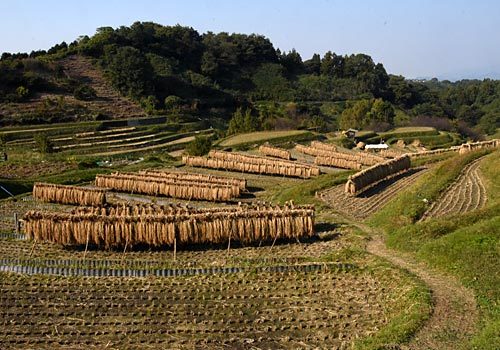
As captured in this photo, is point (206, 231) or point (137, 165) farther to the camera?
point (137, 165)

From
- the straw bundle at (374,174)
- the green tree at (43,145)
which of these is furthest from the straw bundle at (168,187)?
the green tree at (43,145)

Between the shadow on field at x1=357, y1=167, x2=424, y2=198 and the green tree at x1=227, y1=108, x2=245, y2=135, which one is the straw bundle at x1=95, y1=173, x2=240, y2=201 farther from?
the green tree at x1=227, y1=108, x2=245, y2=135

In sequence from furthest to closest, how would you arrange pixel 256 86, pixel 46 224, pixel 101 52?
pixel 256 86
pixel 101 52
pixel 46 224

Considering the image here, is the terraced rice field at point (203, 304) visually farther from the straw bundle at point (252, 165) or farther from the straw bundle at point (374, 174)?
the straw bundle at point (252, 165)

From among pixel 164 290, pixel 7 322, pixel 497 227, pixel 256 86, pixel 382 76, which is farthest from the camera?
pixel 382 76

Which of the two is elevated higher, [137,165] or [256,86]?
[256,86]

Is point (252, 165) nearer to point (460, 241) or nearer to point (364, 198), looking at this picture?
point (364, 198)

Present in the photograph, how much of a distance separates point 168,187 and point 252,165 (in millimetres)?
8736

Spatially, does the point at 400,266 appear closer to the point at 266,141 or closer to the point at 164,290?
the point at 164,290

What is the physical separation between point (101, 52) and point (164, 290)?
7154 cm

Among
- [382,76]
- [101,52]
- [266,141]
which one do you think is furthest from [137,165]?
[382,76]

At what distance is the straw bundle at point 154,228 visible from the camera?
1798cm

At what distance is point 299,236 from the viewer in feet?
62.0

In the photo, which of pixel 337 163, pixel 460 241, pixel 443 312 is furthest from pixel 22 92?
pixel 443 312
